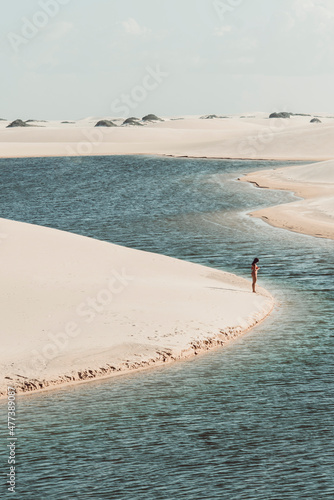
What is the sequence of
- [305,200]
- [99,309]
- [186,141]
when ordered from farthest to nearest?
[186,141] < [305,200] < [99,309]

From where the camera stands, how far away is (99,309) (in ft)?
71.5

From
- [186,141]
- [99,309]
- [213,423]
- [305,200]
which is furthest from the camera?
[186,141]

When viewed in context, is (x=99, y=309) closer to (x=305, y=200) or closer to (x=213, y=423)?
(x=213, y=423)

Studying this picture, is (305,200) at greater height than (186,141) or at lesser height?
lesser

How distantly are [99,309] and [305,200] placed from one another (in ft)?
111

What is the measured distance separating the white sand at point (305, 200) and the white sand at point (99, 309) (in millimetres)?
14834

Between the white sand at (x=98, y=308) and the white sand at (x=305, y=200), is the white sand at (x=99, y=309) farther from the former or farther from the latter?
the white sand at (x=305, y=200)

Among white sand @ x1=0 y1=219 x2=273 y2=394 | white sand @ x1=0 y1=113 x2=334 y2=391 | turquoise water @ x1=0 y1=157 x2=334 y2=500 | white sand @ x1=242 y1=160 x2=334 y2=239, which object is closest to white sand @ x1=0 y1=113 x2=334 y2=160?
white sand @ x1=242 y1=160 x2=334 y2=239

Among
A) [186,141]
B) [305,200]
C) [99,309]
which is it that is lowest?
[99,309]

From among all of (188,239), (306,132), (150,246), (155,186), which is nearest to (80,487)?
(150,246)

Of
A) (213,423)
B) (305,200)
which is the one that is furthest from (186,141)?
(213,423)

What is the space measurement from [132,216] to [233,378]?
108 ft

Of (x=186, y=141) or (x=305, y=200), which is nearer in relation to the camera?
(x=305, y=200)

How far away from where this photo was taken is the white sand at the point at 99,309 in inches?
734
